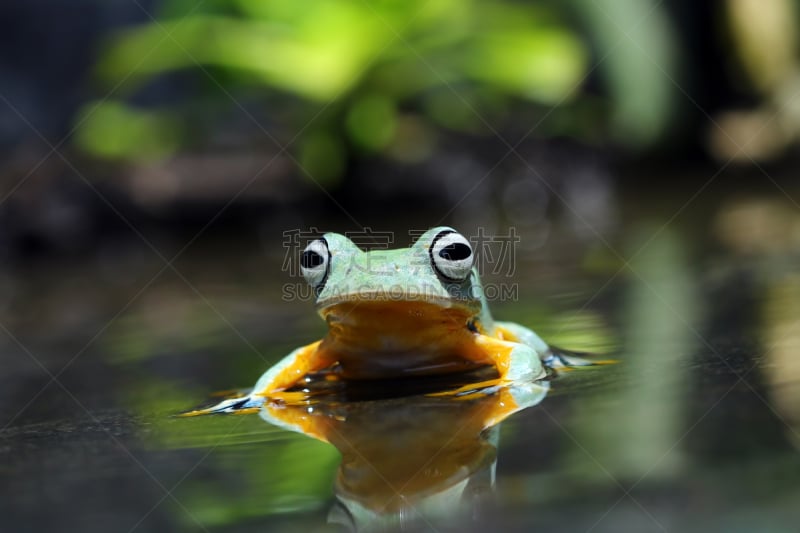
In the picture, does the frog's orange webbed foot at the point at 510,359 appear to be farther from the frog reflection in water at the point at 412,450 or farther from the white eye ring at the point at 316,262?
the white eye ring at the point at 316,262

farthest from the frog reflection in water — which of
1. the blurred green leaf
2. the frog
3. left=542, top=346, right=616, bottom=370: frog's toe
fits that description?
the blurred green leaf

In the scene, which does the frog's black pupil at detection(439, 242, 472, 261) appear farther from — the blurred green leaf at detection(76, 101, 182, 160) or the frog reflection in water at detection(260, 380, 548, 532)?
the blurred green leaf at detection(76, 101, 182, 160)

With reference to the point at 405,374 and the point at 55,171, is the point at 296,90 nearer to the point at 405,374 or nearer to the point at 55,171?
the point at 55,171

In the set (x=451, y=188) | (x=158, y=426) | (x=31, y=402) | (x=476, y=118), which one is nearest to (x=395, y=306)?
(x=158, y=426)

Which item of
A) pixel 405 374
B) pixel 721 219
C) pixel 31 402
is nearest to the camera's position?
pixel 405 374

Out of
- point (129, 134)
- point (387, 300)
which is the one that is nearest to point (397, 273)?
point (387, 300)

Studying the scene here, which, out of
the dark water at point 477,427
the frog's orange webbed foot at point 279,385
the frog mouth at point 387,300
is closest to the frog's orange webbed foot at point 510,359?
the dark water at point 477,427

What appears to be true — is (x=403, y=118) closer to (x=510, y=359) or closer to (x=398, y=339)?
(x=398, y=339)
